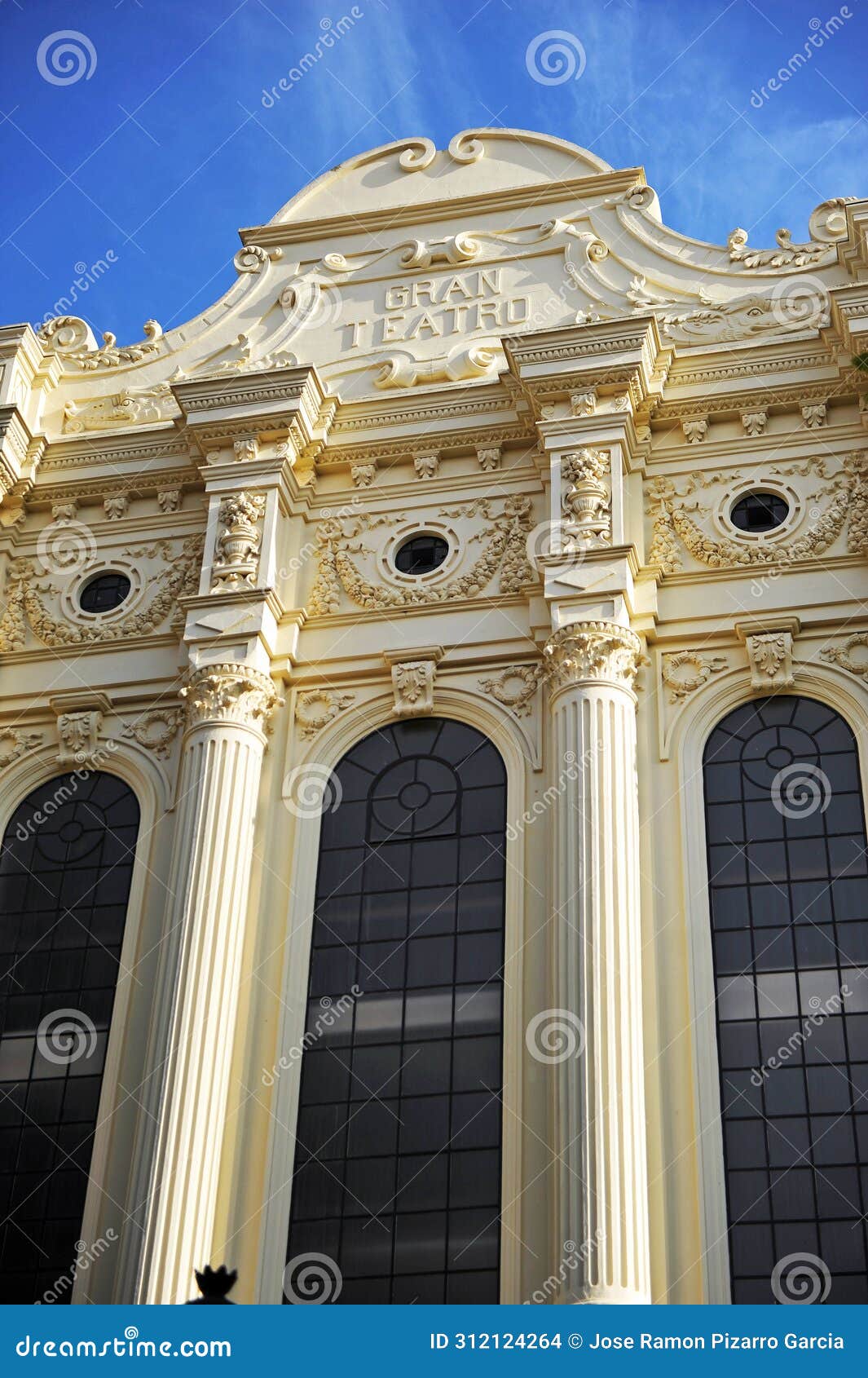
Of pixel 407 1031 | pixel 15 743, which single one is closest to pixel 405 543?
pixel 15 743

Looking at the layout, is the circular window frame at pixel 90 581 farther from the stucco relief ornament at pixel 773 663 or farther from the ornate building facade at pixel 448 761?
the stucco relief ornament at pixel 773 663

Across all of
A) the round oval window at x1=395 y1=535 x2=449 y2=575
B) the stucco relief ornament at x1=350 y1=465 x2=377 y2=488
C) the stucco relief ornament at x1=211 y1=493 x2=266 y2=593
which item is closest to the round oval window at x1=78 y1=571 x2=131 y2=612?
the stucco relief ornament at x1=211 y1=493 x2=266 y2=593

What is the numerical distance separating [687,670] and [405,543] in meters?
4.70

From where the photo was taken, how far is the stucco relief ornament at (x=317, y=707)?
2538 cm

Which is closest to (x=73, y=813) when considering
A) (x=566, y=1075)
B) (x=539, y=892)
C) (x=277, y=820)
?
(x=277, y=820)

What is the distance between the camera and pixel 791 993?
71.4 feet

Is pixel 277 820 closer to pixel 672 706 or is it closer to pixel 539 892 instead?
pixel 539 892

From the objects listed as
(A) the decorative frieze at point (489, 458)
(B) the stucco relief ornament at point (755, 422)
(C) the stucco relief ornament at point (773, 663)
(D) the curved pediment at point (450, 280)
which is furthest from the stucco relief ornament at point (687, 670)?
(D) the curved pediment at point (450, 280)

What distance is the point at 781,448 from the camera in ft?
85.5

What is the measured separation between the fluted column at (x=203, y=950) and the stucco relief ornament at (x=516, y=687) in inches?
116

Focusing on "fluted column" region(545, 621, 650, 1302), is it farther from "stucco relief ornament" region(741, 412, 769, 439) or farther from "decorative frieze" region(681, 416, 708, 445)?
"stucco relief ornament" region(741, 412, 769, 439)

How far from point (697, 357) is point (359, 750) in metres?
7.50

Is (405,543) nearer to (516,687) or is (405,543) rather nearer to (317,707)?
(317,707)

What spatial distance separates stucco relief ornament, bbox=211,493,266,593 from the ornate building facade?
7 centimetres
